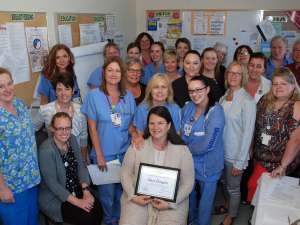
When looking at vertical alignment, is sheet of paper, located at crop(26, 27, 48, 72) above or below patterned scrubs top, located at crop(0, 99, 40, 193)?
above

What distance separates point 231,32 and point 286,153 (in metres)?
2.83

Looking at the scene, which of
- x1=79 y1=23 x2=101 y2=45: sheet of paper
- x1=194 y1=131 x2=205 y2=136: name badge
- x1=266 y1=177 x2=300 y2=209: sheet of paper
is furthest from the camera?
x1=79 y1=23 x2=101 y2=45: sheet of paper

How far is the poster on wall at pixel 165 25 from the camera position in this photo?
4.85 m

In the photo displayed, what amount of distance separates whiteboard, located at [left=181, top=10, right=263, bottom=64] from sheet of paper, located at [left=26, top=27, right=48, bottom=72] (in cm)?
252

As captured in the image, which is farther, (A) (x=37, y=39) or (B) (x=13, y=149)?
(A) (x=37, y=39)

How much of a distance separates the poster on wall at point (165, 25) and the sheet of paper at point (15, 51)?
2.67 meters

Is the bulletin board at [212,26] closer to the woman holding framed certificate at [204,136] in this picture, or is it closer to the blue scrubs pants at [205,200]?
the woman holding framed certificate at [204,136]

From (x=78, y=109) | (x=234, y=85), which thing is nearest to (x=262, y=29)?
(x=234, y=85)

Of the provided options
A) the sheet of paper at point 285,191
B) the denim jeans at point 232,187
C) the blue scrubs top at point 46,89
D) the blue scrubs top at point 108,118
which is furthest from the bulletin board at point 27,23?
the sheet of paper at point 285,191

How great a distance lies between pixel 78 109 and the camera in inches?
104

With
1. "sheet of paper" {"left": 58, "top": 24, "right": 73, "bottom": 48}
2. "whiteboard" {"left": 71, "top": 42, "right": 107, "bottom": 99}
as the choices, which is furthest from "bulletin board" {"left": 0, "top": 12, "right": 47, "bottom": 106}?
"whiteboard" {"left": 71, "top": 42, "right": 107, "bottom": 99}

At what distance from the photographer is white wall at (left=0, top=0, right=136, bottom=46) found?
2670 mm

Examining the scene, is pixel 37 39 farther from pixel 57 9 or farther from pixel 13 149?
pixel 13 149

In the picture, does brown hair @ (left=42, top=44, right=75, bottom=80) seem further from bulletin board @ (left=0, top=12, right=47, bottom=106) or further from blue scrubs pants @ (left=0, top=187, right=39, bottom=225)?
blue scrubs pants @ (left=0, top=187, right=39, bottom=225)
